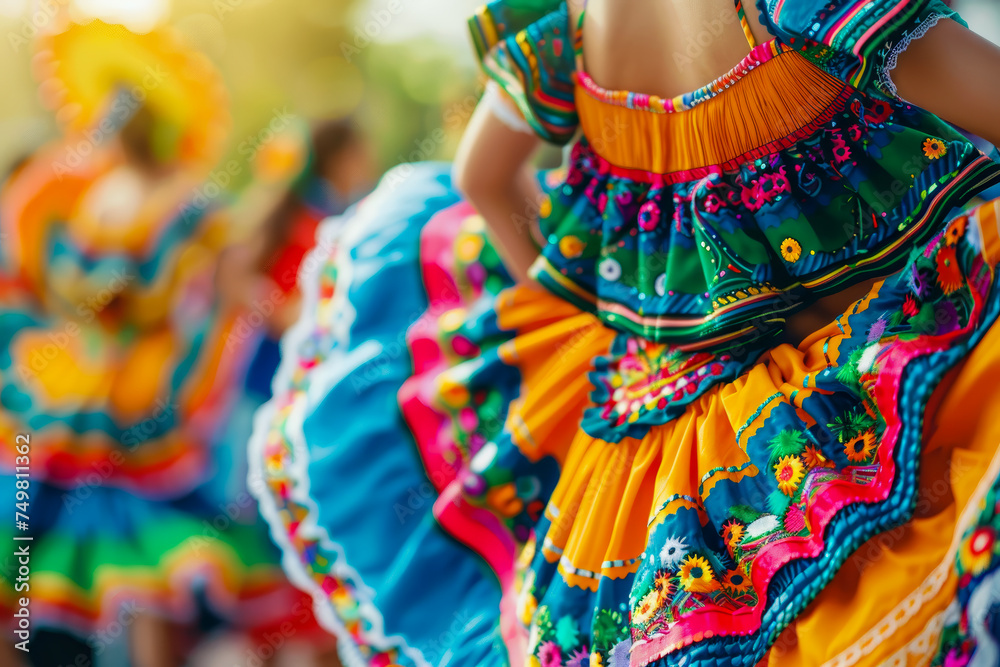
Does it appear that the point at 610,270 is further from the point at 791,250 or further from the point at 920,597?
the point at 920,597

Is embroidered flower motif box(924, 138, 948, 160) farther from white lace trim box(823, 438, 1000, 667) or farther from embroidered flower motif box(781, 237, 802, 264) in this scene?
white lace trim box(823, 438, 1000, 667)

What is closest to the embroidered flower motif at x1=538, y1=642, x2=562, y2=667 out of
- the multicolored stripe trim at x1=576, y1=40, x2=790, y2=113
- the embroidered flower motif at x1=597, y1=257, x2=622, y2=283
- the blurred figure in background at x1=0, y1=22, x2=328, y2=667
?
the embroidered flower motif at x1=597, y1=257, x2=622, y2=283

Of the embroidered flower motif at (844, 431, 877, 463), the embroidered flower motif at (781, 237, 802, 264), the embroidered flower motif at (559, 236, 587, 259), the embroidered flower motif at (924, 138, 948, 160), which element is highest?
the embroidered flower motif at (559, 236, 587, 259)

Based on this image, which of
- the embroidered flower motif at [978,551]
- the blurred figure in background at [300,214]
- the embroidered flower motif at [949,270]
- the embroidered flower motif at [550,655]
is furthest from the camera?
the blurred figure in background at [300,214]

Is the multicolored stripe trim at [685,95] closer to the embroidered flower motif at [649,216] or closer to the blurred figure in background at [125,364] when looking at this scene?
the embroidered flower motif at [649,216]

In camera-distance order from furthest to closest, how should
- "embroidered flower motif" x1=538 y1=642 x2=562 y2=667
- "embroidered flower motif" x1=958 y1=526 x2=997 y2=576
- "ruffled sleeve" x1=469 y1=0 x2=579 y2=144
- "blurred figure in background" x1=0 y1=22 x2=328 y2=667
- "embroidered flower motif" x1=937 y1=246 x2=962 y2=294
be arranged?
"blurred figure in background" x1=0 y1=22 x2=328 y2=667 < "ruffled sleeve" x1=469 y1=0 x2=579 y2=144 < "embroidered flower motif" x1=538 y1=642 x2=562 y2=667 < "embroidered flower motif" x1=937 y1=246 x2=962 y2=294 < "embroidered flower motif" x1=958 y1=526 x2=997 y2=576

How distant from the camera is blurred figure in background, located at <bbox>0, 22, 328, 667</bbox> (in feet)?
4.33

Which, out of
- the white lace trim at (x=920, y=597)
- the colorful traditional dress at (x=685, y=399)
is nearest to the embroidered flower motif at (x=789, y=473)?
the colorful traditional dress at (x=685, y=399)

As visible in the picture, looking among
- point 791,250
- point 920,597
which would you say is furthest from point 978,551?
point 791,250

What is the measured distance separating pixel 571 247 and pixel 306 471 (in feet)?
1.35

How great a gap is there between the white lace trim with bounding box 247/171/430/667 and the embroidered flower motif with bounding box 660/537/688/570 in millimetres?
308

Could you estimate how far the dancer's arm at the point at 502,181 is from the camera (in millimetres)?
863

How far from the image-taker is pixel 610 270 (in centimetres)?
78

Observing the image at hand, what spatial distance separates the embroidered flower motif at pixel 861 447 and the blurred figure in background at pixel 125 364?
1.04m
